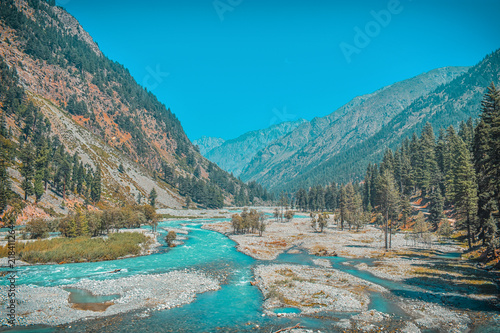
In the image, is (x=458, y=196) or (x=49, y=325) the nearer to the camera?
(x=49, y=325)

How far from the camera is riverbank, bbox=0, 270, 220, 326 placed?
82.8 ft

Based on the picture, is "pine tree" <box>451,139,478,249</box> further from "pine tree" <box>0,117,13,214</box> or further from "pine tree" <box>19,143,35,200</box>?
"pine tree" <box>19,143,35,200</box>

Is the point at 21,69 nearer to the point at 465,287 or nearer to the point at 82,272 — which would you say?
the point at 82,272

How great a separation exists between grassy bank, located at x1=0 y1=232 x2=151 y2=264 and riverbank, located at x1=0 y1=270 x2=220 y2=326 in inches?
621

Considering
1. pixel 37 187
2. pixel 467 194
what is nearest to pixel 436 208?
pixel 467 194

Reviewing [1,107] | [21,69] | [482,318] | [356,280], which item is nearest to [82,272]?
[356,280]

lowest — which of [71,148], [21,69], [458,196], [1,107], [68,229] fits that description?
[68,229]

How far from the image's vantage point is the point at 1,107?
388 ft

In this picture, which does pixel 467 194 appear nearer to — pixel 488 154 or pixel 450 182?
pixel 488 154

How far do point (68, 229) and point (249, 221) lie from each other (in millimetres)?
53678

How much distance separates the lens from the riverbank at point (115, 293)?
2525 centimetres

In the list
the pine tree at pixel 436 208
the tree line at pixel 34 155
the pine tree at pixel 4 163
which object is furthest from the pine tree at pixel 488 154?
the tree line at pixel 34 155

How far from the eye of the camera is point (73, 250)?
4994cm

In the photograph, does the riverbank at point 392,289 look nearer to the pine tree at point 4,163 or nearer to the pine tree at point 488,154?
the pine tree at point 488,154
